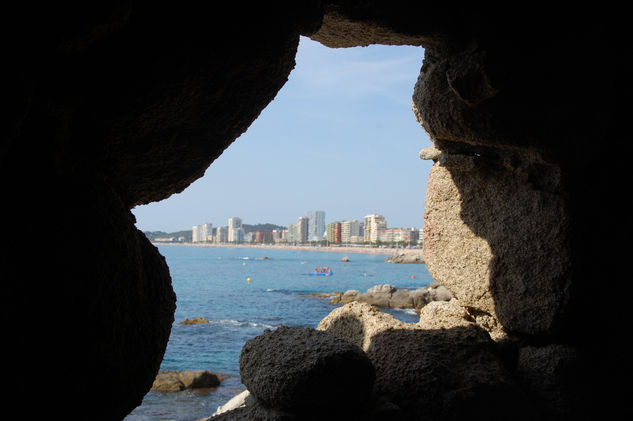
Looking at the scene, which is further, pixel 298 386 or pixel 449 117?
pixel 449 117

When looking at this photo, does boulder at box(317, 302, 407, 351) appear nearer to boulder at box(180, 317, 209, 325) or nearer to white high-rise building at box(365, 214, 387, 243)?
boulder at box(180, 317, 209, 325)

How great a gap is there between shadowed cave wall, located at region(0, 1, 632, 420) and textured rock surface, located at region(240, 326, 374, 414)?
82 cm

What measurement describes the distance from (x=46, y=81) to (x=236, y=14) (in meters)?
0.84

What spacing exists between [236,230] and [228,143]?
115444mm

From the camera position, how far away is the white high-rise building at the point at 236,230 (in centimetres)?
11638

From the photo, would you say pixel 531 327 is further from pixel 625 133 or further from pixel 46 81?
pixel 46 81

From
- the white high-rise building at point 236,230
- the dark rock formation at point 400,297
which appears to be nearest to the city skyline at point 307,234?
the white high-rise building at point 236,230

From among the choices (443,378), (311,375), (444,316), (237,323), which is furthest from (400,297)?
(311,375)

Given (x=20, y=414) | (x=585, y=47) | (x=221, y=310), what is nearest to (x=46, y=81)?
(x=20, y=414)

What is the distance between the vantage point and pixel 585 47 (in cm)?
347

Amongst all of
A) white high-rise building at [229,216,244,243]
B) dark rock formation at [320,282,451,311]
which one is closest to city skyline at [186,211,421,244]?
white high-rise building at [229,216,244,243]

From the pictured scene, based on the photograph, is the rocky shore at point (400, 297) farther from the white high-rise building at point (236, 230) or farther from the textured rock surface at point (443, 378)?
the white high-rise building at point (236, 230)

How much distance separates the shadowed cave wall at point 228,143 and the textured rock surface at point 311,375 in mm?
817

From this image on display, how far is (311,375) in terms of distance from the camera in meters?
2.90
